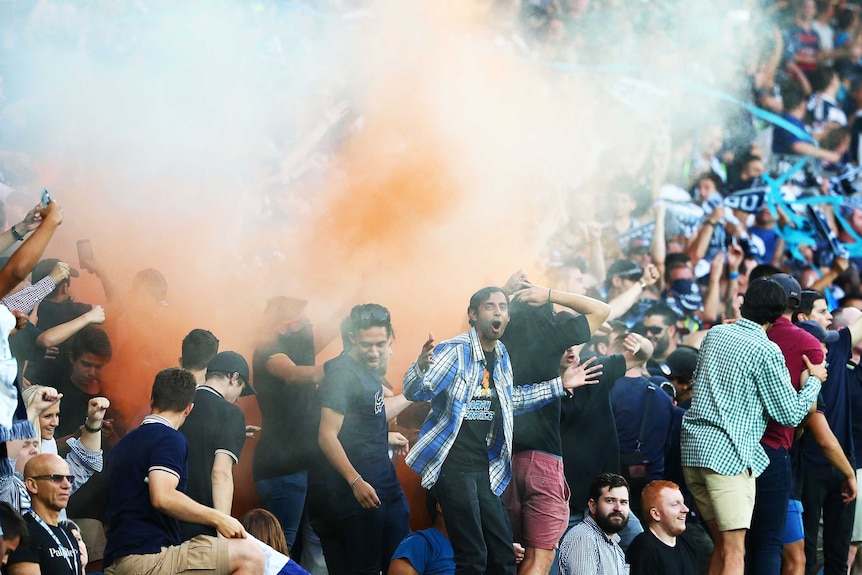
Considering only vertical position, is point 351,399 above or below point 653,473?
above

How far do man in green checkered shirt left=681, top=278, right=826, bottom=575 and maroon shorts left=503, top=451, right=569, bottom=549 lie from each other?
0.57m

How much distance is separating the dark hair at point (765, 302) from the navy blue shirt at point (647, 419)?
752mm

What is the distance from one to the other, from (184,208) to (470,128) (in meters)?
1.90

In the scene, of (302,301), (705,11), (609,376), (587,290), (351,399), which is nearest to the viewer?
(351,399)

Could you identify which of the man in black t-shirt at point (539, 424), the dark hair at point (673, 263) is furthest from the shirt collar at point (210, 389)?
the dark hair at point (673, 263)

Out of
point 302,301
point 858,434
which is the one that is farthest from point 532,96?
point 858,434

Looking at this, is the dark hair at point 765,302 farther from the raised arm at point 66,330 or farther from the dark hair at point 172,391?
the raised arm at point 66,330

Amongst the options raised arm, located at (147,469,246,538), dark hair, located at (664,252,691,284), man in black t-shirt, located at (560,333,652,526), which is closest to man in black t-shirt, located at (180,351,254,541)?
raised arm, located at (147,469,246,538)

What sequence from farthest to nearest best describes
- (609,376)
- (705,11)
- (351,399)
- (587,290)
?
(705,11) → (587,290) → (609,376) → (351,399)

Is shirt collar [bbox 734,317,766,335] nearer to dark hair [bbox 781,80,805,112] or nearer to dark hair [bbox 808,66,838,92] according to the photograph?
dark hair [bbox 781,80,805,112]

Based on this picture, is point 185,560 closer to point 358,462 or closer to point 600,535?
point 358,462

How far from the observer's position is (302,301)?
5328 mm

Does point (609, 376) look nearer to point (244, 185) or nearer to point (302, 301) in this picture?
point (302, 301)

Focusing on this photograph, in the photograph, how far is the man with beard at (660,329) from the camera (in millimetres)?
6383
